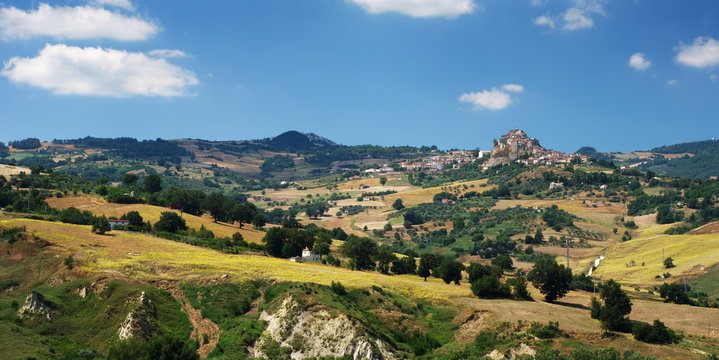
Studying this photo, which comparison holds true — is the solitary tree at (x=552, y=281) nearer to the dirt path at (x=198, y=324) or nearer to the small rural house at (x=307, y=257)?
the small rural house at (x=307, y=257)

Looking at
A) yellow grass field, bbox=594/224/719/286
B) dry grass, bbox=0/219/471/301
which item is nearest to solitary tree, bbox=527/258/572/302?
dry grass, bbox=0/219/471/301

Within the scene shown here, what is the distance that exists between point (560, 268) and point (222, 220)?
94.9 metres

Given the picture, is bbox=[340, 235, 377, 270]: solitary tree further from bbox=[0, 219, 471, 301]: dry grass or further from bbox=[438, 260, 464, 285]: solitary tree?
bbox=[438, 260, 464, 285]: solitary tree

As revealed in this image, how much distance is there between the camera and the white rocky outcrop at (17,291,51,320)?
228ft

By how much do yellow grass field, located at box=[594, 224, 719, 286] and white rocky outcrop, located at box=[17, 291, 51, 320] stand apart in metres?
116

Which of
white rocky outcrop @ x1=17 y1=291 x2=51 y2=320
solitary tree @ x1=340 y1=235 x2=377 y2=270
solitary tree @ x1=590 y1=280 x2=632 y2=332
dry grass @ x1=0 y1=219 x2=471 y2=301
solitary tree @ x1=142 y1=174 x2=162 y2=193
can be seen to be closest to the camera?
white rocky outcrop @ x1=17 y1=291 x2=51 y2=320

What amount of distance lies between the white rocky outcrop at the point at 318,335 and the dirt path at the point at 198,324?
525cm

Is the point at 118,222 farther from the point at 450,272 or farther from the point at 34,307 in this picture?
the point at 450,272

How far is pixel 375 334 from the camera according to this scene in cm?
7188

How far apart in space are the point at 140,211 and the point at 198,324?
74.5 metres

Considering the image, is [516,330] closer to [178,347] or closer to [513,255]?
[178,347]

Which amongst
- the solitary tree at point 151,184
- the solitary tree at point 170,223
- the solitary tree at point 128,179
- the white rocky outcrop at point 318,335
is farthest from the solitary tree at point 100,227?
the solitary tree at point 128,179

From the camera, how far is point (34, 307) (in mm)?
69812

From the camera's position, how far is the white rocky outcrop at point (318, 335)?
2714 inches
